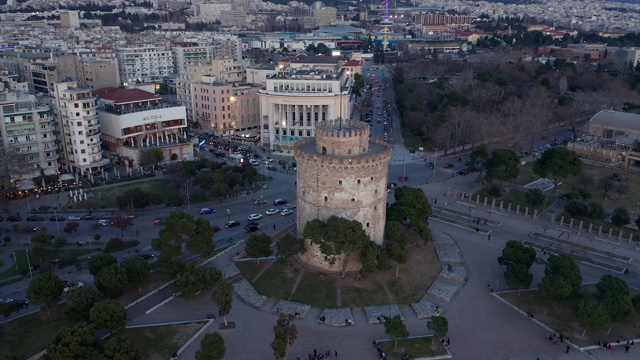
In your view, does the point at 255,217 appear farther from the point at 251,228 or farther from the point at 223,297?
the point at 223,297

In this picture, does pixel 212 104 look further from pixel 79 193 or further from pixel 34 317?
pixel 34 317

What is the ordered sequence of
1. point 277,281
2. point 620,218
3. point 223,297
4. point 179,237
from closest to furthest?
point 223,297 → point 179,237 → point 277,281 → point 620,218

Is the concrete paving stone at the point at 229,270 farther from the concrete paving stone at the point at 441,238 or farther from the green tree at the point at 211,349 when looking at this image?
the concrete paving stone at the point at 441,238

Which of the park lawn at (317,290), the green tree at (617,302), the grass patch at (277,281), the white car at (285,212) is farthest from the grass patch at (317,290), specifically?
the green tree at (617,302)

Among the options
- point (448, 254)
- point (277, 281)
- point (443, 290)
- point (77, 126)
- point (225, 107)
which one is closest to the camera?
point (443, 290)

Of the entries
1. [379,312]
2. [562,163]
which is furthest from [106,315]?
[562,163]

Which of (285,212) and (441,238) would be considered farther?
(285,212)

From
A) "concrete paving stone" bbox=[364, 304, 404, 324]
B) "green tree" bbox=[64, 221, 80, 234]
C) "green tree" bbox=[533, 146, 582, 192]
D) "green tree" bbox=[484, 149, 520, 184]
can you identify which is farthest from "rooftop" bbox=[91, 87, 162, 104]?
"green tree" bbox=[533, 146, 582, 192]
